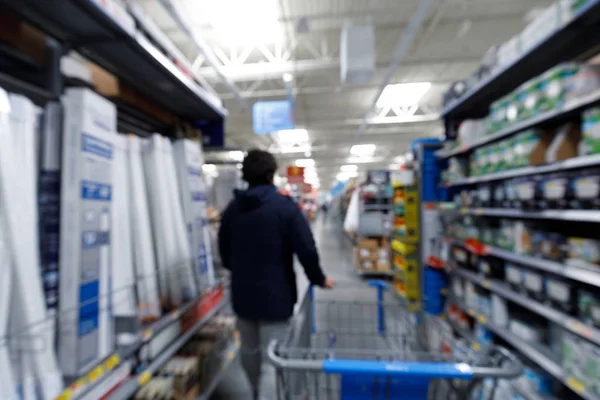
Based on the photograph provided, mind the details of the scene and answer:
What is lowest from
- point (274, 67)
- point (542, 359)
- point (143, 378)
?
point (542, 359)

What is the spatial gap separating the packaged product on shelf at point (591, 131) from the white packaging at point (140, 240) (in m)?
2.23

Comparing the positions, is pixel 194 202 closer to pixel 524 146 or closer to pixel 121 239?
pixel 121 239

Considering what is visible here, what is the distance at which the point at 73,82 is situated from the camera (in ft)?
4.27

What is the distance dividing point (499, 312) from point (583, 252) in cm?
99

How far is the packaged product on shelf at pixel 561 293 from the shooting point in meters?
1.73

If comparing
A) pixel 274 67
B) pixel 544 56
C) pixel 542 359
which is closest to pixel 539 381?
pixel 542 359

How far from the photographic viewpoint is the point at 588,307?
5.34 ft

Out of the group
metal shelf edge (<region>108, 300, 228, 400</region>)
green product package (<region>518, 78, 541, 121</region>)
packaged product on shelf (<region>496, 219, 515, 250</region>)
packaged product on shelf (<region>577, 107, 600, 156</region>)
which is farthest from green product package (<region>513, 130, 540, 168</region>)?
metal shelf edge (<region>108, 300, 228, 400</region>)

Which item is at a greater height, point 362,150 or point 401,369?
point 362,150

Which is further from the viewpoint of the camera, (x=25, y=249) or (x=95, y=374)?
(x=95, y=374)

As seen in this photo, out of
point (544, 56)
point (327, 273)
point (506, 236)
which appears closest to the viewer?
point (544, 56)

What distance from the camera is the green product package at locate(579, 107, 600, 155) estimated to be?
1520 mm

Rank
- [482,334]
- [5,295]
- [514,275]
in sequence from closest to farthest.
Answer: [5,295], [514,275], [482,334]

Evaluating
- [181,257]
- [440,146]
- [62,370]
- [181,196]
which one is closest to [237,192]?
[181,196]
